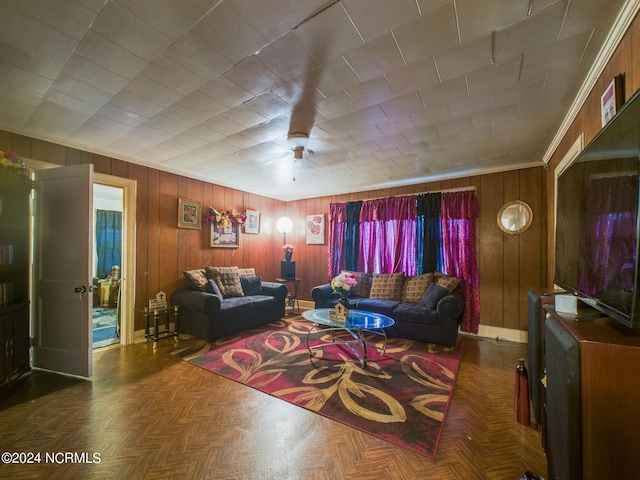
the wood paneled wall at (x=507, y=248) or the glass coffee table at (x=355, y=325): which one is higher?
the wood paneled wall at (x=507, y=248)

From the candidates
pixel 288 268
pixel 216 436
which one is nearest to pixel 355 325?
pixel 216 436

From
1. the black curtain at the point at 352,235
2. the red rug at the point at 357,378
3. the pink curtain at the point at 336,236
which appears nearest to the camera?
the red rug at the point at 357,378

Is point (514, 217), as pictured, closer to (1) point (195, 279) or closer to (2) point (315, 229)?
(2) point (315, 229)

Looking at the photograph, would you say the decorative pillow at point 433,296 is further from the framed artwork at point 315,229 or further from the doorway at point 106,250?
the doorway at point 106,250

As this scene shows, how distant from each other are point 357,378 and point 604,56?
294cm

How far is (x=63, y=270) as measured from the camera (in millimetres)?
2656

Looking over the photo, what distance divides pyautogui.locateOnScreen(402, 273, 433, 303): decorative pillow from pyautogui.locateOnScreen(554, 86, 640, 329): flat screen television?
2.74 meters

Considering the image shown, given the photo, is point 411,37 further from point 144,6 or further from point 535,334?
point 535,334

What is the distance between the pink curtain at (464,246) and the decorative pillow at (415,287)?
32 centimetres

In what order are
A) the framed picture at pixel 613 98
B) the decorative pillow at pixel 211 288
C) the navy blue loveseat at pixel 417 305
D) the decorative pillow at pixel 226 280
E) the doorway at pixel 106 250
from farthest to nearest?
the doorway at pixel 106 250
the decorative pillow at pixel 226 280
the decorative pillow at pixel 211 288
the navy blue loveseat at pixel 417 305
the framed picture at pixel 613 98

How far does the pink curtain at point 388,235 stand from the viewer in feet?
15.1

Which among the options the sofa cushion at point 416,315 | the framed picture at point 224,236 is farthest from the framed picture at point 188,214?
the sofa cushion at point 416,315

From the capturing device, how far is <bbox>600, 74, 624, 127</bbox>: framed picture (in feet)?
4.52

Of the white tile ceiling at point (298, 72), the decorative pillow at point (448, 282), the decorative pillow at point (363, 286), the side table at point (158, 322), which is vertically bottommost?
the side table at point (158, 322)
